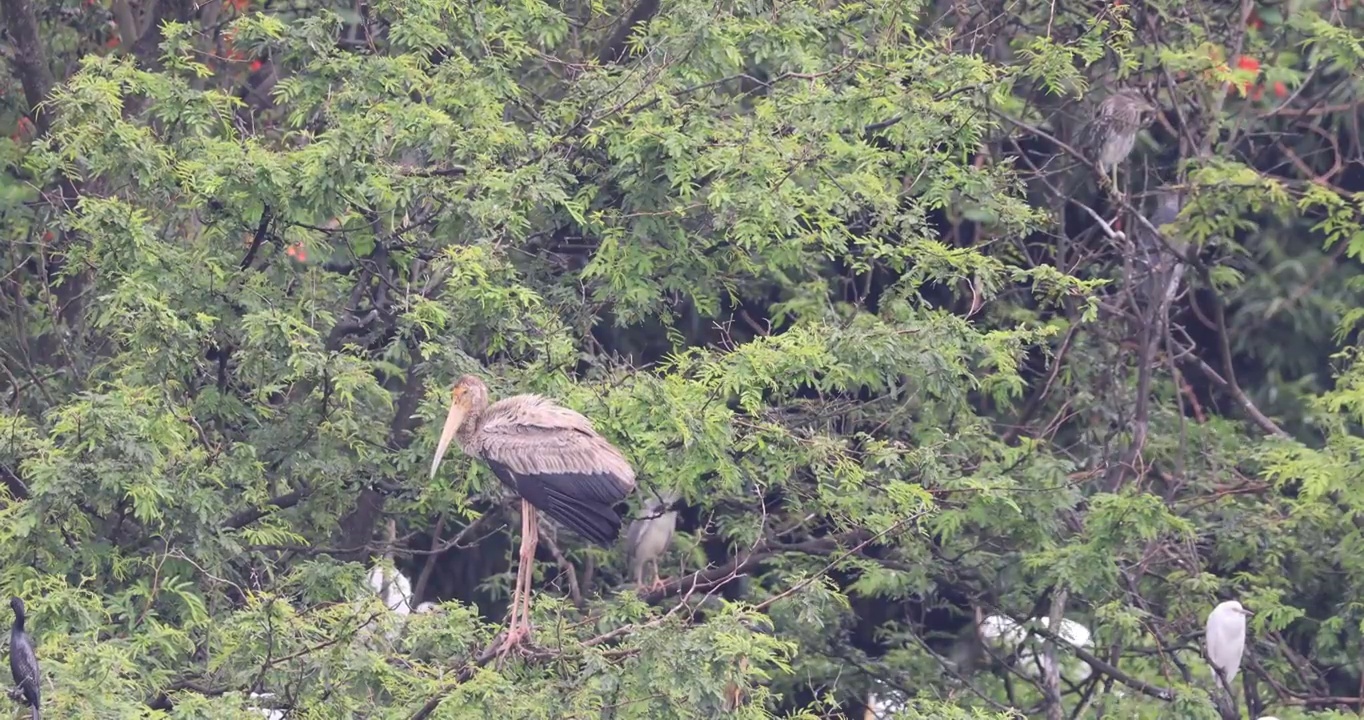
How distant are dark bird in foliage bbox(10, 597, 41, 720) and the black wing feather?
201 cm

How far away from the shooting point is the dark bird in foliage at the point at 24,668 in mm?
5574

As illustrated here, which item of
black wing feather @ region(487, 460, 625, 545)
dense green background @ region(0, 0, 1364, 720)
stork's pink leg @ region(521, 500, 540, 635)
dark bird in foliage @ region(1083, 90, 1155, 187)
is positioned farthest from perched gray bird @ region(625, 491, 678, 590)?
dark bird in foliage @ region(1083, 90, 1155, 187)

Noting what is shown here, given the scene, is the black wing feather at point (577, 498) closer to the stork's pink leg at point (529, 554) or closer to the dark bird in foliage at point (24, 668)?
the stork's pink leg at point (529, 554)

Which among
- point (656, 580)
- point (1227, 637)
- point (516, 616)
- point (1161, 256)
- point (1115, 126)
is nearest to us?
point (516, 616)

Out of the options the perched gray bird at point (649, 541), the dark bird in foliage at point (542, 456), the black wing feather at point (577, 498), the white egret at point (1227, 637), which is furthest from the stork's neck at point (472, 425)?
the white egret at point (1227, 637)

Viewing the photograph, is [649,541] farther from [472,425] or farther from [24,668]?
[24,668]

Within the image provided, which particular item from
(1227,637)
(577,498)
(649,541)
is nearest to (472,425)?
(577,498)

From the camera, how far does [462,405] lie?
723 centimetres

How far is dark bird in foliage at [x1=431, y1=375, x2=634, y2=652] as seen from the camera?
273 inches

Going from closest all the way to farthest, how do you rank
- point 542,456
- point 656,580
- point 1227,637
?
point 542,456 < point 1227,637 < point 656,580

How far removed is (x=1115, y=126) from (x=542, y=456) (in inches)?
154

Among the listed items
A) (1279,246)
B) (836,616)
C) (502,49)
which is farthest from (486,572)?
(1279,246)

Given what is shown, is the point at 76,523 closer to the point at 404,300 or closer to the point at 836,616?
the point at 404,300

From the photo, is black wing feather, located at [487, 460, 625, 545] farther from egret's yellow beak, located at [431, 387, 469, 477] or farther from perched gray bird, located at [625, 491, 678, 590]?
perched gray bird, located at [625, 491, 678, 590]
